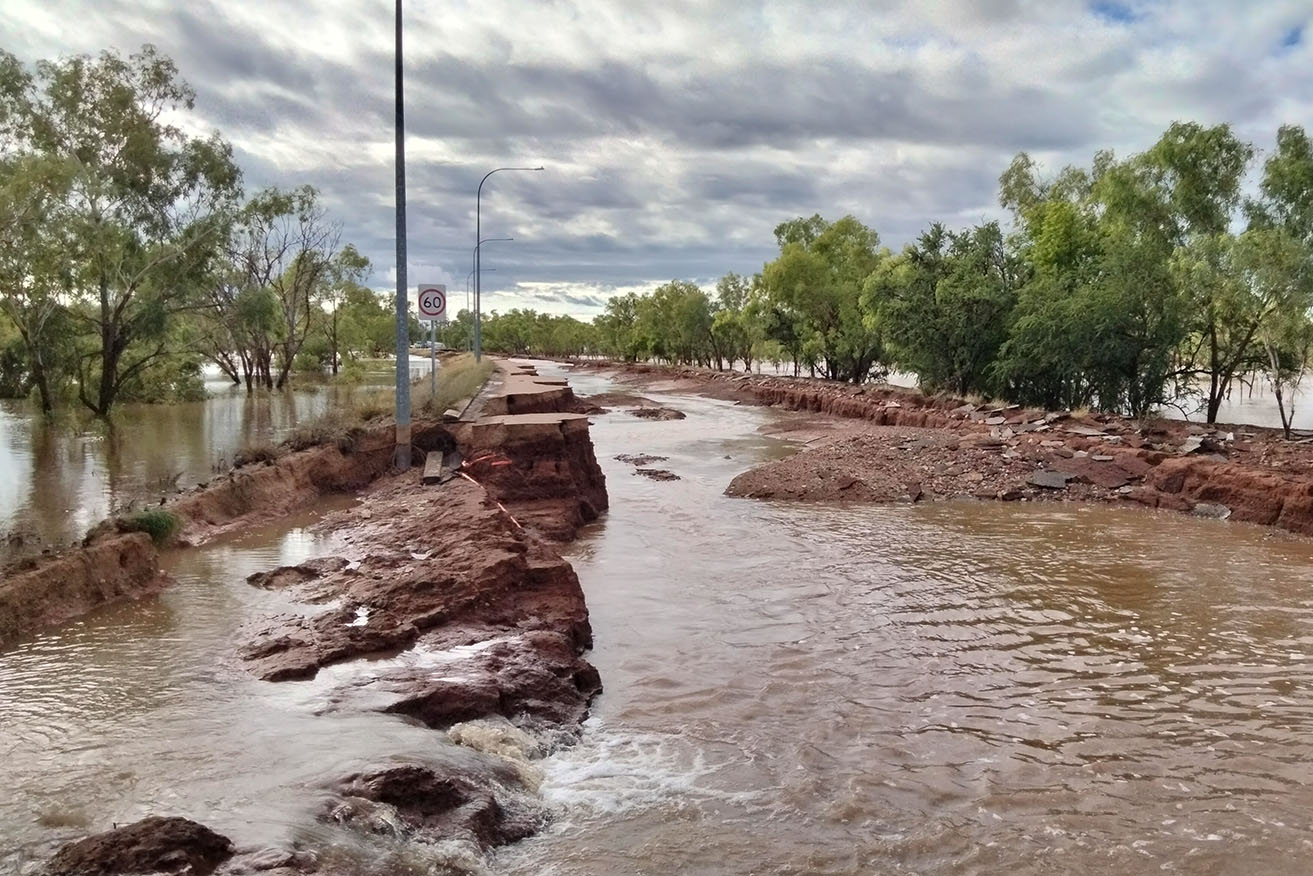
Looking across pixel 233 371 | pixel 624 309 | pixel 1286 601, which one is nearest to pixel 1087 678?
pixel 1286 601

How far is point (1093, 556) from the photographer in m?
13.1

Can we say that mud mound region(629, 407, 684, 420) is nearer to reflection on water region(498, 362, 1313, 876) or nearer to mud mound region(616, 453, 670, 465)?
mud mound region(616, 453, 670, 465)

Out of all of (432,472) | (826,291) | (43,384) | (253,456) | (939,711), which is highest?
(826,291)

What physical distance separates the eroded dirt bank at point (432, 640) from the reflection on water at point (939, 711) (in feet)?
1.46

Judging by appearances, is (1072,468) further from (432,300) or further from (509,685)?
(509,685)

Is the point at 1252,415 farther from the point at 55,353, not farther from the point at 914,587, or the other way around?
the point at 55,353

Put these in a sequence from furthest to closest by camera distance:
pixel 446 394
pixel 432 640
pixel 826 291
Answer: pixel 826 291 → pixel 446 394 → pixel 432 640

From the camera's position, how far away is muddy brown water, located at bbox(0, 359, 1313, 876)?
4.86 meters

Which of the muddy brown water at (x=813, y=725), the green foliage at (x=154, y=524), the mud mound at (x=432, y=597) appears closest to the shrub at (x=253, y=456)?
the muddy brown water at (x=813, y=725)

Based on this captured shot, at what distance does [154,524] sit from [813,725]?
25.9ft

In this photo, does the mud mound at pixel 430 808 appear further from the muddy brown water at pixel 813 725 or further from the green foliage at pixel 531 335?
the green foliage at pixel 531 335

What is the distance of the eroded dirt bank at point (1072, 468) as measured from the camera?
1634cm

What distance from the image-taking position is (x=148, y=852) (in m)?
3.69

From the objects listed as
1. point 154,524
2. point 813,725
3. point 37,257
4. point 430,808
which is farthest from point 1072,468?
point 37,257
